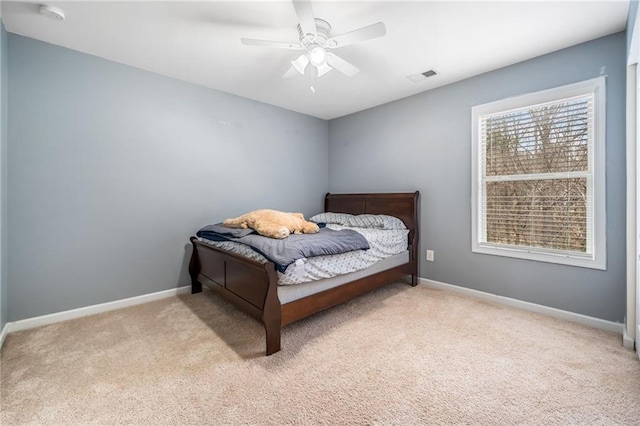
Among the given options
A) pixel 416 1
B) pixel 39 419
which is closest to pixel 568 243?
pixel 416 1

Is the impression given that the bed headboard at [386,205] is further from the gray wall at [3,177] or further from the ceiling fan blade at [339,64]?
the gray wall at [3,177]

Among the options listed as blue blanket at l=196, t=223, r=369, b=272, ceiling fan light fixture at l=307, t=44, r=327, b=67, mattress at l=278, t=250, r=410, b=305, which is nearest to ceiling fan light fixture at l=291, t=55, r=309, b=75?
ceiling fan light fixture at l=307, t=44, r=327, b=67

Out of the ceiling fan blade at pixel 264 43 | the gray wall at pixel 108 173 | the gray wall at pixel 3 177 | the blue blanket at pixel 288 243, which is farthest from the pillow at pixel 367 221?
the gray wall at pixel 3 177

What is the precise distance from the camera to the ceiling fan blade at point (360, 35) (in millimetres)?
1767

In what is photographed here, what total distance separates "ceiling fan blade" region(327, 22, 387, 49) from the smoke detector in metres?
1.93

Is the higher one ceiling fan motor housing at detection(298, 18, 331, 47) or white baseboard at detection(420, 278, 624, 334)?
ceiling fan motor housing at detection(298, 18, 331, 47)

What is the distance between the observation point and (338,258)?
7.55 feet

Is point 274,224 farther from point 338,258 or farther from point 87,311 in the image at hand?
point 87,311

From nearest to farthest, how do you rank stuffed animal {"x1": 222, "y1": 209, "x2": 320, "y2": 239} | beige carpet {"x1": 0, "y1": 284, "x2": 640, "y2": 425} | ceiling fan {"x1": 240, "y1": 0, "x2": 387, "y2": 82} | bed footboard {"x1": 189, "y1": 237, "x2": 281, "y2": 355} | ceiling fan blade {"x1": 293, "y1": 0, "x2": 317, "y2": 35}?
beige carpet {"x1": 0, "y1": 284, "x2": 640, "y2": 425} → ceiling fan blade {"x1": 293, "y1": 0, "x2": 317, "y2": 35} → ceiling fan {"x1": 240, "y1": 0, "x2": 387, "y2": 82} → bed footboard {"x1": 189, "y1": 237, "x2": 281, "y2": 355} → stuffed animal {"x1": 222, "y1": 209, "x2": 320, "y2": 239}

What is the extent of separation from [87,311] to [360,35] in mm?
3293

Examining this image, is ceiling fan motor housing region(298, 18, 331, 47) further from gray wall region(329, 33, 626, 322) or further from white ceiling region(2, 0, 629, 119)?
gray wall region(329, 33, 626, 322)

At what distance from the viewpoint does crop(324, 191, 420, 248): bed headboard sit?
336cm

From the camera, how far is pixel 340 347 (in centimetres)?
197

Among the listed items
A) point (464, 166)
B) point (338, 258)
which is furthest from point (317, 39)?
point (464, 166)
